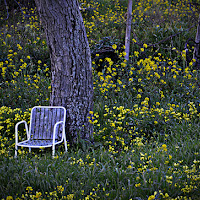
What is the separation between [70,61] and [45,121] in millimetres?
1088

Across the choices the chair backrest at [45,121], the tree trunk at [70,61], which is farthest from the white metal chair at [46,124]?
the tree trunk at [70,61]

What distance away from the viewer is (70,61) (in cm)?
376

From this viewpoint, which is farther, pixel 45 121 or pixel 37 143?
pixel 45 121

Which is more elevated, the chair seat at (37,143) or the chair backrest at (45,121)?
the chair backrest at (45,121)

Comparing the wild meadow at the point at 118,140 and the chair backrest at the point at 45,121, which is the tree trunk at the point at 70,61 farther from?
the wild meadow at the point at 118,140

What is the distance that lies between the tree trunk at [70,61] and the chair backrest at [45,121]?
0.12m

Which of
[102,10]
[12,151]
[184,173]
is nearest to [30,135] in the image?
[12,151]

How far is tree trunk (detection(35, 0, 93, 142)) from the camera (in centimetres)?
360

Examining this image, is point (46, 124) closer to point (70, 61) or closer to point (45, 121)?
point (45, 121)

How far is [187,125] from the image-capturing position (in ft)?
13.7

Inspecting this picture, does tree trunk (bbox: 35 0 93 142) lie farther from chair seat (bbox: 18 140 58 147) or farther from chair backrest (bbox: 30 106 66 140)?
chair seat (bbox: 18 140 58 147)

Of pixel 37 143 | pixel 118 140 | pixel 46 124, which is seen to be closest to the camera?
pixel 37 143

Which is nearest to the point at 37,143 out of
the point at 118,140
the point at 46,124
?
the point at 46,124

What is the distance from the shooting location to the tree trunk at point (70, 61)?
142 inches
